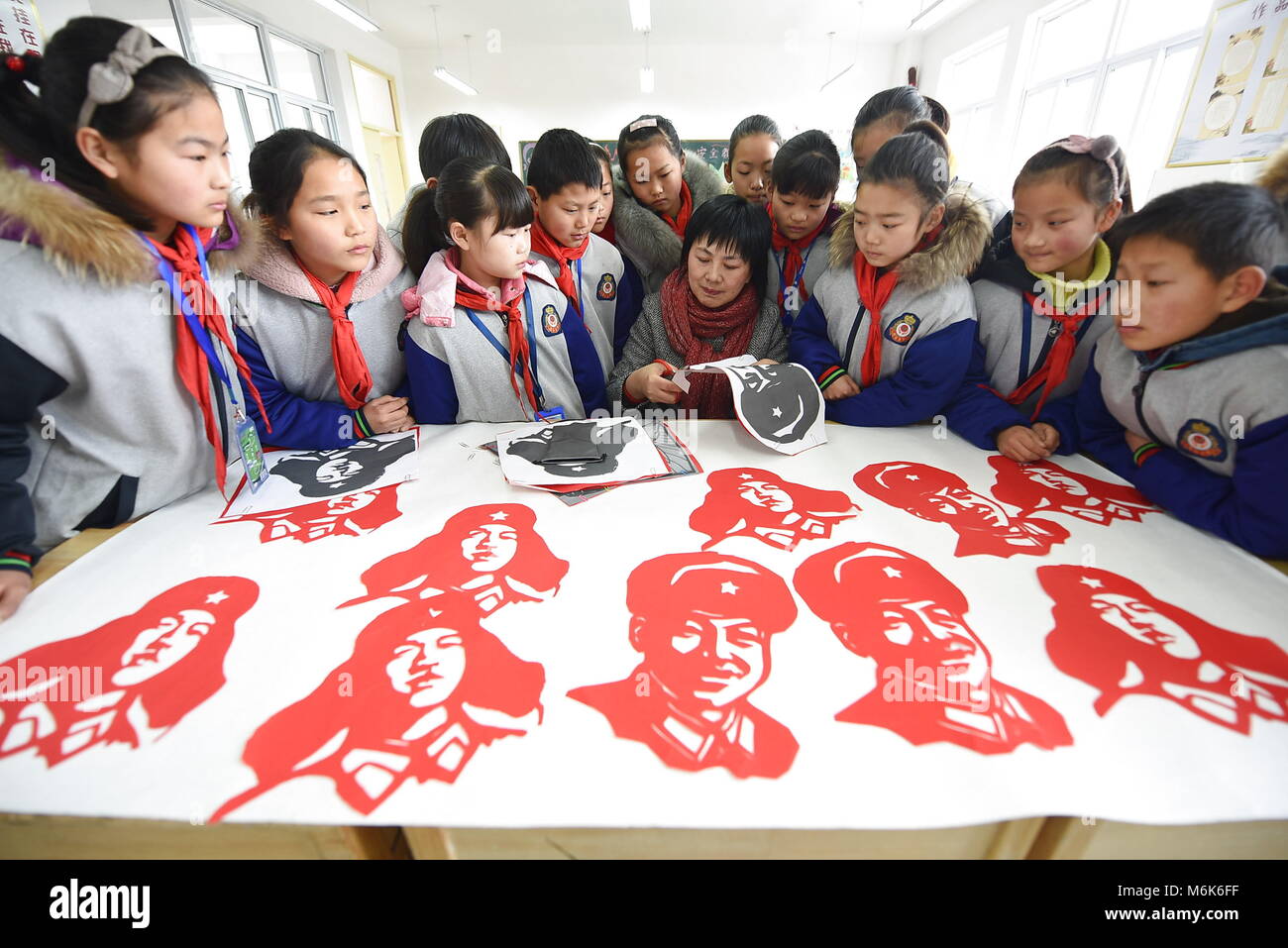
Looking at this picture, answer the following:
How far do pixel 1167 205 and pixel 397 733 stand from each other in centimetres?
123

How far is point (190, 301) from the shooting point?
85 cm

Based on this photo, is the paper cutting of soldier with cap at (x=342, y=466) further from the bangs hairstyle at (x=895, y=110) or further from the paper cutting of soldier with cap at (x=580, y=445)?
the bangs hairstyle at (x=895, y=110)

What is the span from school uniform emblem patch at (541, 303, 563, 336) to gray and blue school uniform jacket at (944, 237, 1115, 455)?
0.89 metres

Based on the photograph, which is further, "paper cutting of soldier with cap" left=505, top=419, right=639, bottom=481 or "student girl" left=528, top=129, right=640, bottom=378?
"student girl" left=528, top=129, right=640, bottom=378

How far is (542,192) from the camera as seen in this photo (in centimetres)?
138

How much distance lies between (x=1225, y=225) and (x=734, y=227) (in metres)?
0.82

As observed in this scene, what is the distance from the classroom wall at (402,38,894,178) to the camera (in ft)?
23.1

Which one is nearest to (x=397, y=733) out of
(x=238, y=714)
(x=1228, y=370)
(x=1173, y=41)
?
(x=238, y=714)

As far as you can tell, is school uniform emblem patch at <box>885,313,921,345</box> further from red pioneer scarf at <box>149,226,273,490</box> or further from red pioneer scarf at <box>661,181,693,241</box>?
red pioneer scarf at <box>149,226,273,490</box>

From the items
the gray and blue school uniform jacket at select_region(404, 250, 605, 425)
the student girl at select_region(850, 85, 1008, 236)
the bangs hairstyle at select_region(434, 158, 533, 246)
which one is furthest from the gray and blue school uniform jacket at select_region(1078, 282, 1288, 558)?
the bangs hairstyle at select_region(434, 158, 533, 246)

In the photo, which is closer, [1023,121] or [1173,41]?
[1173,41]

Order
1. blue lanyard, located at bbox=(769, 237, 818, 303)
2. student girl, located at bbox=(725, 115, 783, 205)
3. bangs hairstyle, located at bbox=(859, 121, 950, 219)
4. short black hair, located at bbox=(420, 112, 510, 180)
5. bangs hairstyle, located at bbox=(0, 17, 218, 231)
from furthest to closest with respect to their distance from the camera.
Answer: student girl, located at bbox=(725, 115, 783, 205)
short black hair, located at bbox=(420, 112, 510, 180)
blue lanyard, located at bbox=(769, 237, 818, 303)
bangs hairstyle, located at bbox=(859, 121, 950, 219)
bangs hairstyle, located at bbox=(0, 17, 218, 231)

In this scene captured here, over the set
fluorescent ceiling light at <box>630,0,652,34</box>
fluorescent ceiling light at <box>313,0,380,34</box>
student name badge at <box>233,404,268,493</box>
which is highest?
fluorescent ceiling light at <box>630,0,652,34</box>
